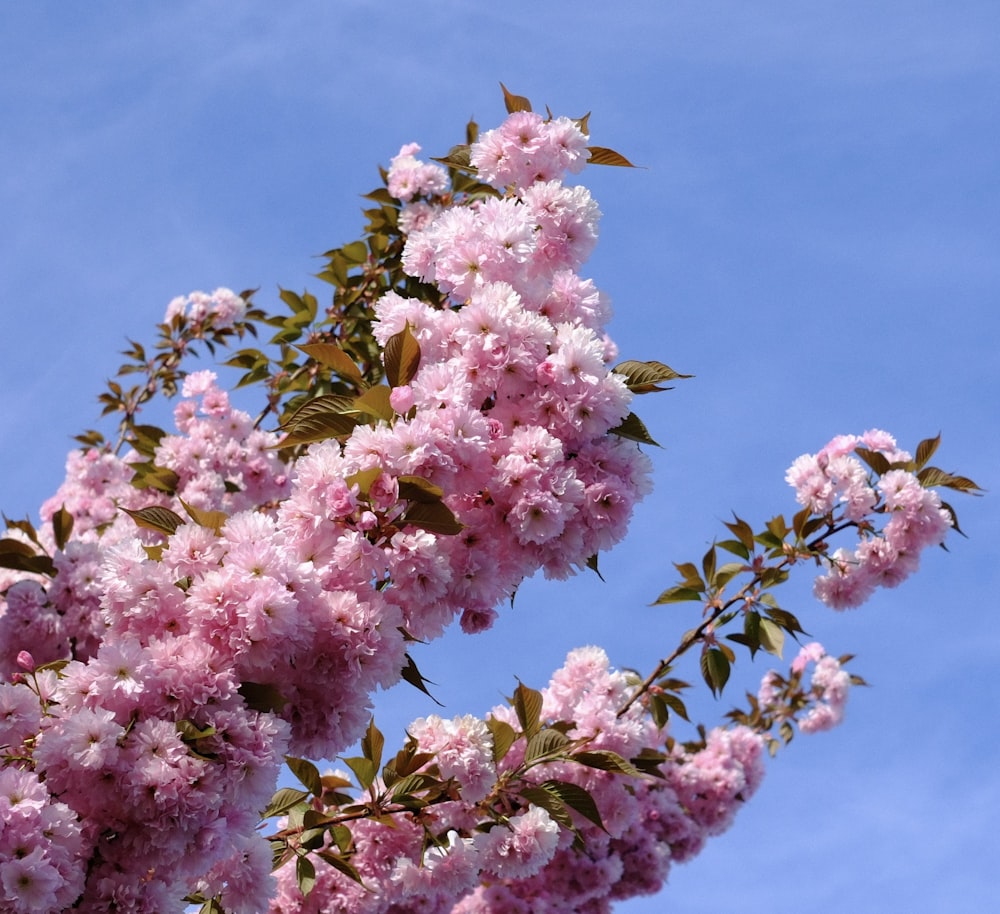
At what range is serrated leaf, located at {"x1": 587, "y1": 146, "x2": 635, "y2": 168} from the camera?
316 cm

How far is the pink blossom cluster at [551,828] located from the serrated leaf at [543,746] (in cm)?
10

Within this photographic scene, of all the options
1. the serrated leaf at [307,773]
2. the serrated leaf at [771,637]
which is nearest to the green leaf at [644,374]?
the serrated leaf at [307,773]

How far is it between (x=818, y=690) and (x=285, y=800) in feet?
16.3

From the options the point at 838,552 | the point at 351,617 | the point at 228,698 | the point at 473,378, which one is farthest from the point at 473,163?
the point at 838,552

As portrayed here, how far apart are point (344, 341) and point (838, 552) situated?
2661 mm

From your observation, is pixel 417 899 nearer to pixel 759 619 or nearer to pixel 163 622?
pixel 759 619

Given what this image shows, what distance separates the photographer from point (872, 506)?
15.3 feet

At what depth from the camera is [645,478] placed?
8.52 ft

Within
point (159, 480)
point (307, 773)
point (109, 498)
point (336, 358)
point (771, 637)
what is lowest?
point (307, 773)

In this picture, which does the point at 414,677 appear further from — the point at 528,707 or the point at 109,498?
the point at 109,498

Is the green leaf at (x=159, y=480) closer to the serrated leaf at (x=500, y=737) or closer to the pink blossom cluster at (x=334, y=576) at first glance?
the serrated leaf at (x=500, y=737)

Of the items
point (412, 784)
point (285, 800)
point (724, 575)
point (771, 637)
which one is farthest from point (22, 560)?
point (771, 637)

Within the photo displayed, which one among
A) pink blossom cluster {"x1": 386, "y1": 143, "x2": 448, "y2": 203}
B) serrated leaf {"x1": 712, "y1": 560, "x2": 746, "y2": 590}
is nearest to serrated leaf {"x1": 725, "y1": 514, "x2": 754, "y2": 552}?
serrated leaf {"x1": 712, "y1": 560, "x2": 746, "y2": 590}

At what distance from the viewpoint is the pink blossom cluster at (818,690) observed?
23.6 ft
